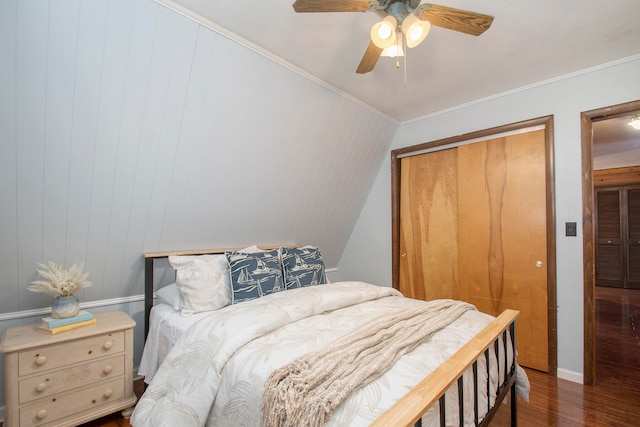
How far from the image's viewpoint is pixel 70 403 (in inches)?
69.7

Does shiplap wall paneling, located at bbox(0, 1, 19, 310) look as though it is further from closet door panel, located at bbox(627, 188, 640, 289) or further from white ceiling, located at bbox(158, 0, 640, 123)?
closet door panel, located at bbox(627, 188, 640, 289)

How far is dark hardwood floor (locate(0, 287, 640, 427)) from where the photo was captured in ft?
6.18

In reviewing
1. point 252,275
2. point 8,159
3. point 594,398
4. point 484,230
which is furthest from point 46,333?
point 594,398

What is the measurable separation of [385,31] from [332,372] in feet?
4.61

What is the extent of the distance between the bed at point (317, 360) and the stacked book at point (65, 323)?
39 cm

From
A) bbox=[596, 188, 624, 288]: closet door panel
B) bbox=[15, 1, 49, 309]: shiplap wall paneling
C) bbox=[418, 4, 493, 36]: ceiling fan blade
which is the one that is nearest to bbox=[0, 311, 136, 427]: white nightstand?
bbox=[15, 1, 49, 309]: shiplap wall paneling

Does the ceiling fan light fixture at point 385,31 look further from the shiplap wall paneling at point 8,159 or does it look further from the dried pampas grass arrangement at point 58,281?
the dried pampas grass arrangement at point 58,281

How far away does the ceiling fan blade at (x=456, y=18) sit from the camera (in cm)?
133

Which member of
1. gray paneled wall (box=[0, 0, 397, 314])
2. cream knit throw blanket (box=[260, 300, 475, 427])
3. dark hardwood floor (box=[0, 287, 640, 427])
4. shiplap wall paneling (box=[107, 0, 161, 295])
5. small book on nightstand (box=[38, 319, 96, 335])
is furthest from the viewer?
dark hardwood floor (box=[0, 287, 640, 427])

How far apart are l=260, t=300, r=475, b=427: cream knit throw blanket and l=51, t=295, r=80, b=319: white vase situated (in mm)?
1527

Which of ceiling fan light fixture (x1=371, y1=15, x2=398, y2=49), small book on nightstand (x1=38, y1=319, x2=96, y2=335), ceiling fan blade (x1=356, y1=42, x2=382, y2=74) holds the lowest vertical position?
small book on nightstand (x1=38, y1=319, x2=96, y2=335)

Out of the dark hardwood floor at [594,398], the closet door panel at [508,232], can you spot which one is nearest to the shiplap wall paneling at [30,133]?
the dark hardwood floor at [594,398]

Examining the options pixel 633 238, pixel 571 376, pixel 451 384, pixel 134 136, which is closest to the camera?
pixel 451 384

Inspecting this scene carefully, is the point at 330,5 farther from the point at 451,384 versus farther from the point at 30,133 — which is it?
the point at 30,133
